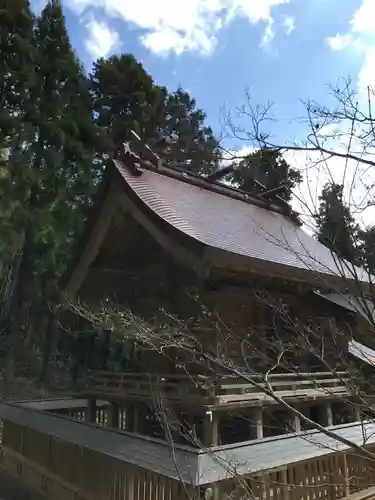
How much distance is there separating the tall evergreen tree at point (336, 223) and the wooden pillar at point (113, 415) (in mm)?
4918

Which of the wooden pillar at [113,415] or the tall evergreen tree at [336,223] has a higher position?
the tall evergreen tree at [336,223]

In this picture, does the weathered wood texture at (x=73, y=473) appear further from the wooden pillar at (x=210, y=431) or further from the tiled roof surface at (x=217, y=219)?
the tiled roof surface at (x=217, y=219)

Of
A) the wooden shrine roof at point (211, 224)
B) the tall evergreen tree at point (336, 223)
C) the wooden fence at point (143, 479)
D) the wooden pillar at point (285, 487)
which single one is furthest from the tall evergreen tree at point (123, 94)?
the tall evergreen tree at point (336, 223)

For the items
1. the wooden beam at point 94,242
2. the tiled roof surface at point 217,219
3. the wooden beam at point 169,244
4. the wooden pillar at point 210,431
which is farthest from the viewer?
the wooden beam at point 94,242

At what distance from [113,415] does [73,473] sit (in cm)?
112

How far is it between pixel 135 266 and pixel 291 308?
2.55 meters

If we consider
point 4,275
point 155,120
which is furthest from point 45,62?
point 4,275

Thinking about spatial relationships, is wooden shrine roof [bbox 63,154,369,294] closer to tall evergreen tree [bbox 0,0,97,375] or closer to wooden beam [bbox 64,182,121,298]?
wooden beam [bbox 64,182,121,298]

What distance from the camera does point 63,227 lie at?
1461 cm

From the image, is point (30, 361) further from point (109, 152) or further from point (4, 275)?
point (109, 152)

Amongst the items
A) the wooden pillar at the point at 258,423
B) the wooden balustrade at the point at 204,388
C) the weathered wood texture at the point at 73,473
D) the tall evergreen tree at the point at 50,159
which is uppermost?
the tall evergreen tree at the point at 50,159

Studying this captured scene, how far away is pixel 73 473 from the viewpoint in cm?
554

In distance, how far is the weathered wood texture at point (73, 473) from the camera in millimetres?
4213

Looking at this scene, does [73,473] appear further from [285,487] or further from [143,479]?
[285,487]
